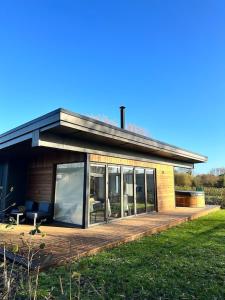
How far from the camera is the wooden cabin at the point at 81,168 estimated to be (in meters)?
5.70

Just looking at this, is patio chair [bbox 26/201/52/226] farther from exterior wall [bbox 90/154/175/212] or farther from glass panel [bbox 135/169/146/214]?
glass panel [bbox 135/169/146/214]

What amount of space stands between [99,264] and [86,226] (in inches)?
108

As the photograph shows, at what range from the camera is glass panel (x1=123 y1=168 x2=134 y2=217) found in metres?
8.44

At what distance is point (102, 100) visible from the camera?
2134 cm

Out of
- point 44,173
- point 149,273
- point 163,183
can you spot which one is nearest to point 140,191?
point 163,183

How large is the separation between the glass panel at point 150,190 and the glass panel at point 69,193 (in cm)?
377

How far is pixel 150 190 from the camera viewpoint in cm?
1005

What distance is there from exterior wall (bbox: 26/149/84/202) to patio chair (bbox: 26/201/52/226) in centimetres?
23

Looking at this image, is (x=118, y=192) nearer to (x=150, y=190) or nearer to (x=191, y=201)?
(x=150, y=190)

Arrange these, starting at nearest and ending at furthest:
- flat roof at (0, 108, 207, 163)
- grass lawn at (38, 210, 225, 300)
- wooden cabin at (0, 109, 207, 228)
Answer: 1. grass lawn at (38, 210, 225, 300)
2. flat roof at (0, 108, 207, 163)
3. wooden cabin at (0, 109, 207, 228)

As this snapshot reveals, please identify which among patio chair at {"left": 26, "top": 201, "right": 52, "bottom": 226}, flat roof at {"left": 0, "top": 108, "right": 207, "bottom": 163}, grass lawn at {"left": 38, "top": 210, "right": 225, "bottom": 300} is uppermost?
flat roof at {"left": 0, "top": 108, "right": 207, "bottom": 163}

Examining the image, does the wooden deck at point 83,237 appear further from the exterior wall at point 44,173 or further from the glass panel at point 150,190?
the glass panel at point 150,190

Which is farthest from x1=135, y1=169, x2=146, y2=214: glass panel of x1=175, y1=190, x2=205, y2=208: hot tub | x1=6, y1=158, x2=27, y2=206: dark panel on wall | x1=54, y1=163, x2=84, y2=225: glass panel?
x1=6, y1=158, x2=27, y2=206: dark panel on wall

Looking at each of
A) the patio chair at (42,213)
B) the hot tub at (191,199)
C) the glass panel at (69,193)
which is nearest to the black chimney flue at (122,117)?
the glass panel at (69,193)
